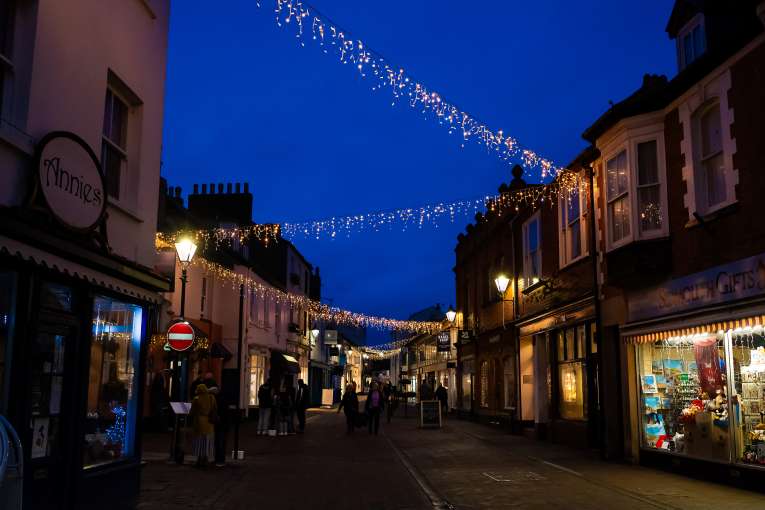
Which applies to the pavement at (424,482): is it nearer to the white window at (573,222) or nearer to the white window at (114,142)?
the white window at (114,142)

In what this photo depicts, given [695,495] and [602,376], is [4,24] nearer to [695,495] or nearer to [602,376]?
[695,495]

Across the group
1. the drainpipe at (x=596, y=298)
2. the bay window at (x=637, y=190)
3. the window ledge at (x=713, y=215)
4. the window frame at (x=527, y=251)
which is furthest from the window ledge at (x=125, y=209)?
the window frame at (x=527, y=251)

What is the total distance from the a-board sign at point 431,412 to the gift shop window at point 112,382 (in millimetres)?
20294

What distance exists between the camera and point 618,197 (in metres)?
16.1

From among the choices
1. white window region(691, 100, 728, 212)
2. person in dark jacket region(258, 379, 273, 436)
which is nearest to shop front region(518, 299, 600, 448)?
white window region(691, 100, 728, 212)

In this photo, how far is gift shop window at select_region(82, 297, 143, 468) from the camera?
31.7 feet

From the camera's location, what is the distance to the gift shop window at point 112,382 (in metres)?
9.67

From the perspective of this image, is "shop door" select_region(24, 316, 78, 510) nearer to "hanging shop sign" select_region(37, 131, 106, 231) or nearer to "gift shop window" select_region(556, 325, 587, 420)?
"hanging shop sign" select_region(37, 131, 106, 231)

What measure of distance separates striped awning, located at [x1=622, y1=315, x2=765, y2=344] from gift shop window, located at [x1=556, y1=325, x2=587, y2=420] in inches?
136

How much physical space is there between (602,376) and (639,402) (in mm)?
1322

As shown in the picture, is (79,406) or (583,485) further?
(583,485)

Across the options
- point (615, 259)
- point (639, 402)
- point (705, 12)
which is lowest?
point (639, 402)

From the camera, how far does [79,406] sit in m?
9.05

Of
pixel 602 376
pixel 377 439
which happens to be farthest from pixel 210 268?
pixel 602 376
